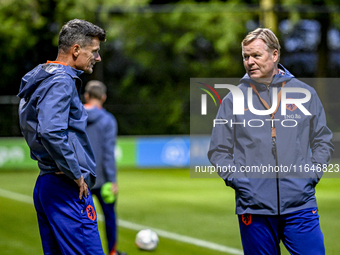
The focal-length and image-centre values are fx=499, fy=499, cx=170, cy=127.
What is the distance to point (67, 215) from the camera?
10.2 feet

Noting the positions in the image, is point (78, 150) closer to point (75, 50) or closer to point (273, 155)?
point (75, 50)

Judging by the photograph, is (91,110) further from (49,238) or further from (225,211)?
(225,211)

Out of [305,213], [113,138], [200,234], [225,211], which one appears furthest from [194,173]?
[305,213]

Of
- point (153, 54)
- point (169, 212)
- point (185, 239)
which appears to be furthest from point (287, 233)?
point (153, 54)

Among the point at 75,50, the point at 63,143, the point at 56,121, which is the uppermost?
the point at 75,50

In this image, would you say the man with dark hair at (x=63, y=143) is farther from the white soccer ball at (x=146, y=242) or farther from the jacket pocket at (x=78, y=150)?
the white soccer ball at (x=146, y=242)

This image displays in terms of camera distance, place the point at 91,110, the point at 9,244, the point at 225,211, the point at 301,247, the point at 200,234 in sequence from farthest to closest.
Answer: the point at 225,211, the point at 200,234, the point at 9,244, the point at 91,110, the point at 301,247

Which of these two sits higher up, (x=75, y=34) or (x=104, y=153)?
(x=75, y=34)

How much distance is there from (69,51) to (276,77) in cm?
136

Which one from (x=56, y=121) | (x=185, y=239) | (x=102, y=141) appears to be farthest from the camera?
(x=185, y=239)

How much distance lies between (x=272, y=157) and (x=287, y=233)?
1.63ft

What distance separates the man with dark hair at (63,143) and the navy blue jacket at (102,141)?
98.3 inches

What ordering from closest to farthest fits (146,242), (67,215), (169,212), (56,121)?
(56,121), (67,215), (146,242), (169,212)

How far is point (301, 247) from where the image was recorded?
3.15 m
